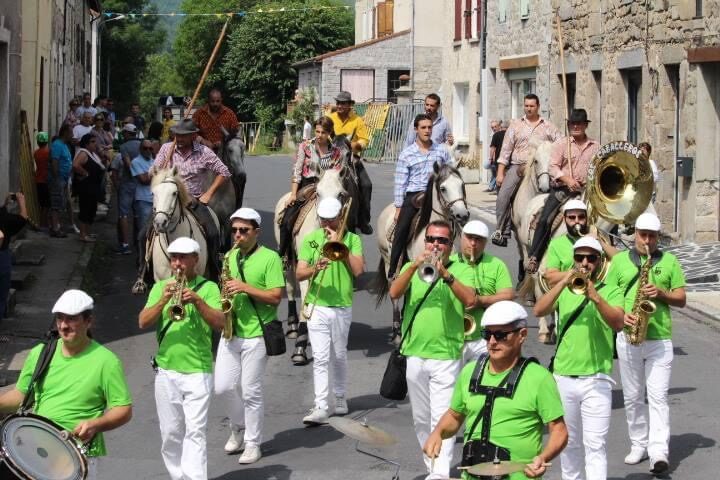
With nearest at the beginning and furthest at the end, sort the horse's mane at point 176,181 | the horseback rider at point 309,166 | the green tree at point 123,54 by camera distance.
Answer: the horse's mane at point 176,181
the horseback rider at point 309,166
the green tree at point 123,54

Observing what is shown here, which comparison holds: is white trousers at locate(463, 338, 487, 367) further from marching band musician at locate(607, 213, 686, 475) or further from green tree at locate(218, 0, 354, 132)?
green tree at locate(218, 0, 354, 132)

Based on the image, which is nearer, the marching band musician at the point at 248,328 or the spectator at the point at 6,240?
the marching band musician at the point at 248,328

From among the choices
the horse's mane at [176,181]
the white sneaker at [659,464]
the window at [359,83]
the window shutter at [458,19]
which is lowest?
the white sneaker at [659,464]

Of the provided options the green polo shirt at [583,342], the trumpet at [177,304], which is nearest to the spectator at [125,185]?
the trumpet at [177,304]

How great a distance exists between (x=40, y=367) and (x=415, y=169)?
294 inches

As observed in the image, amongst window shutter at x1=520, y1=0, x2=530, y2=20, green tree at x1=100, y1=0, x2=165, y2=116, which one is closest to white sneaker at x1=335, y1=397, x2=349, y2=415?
window shutter at x1=520, y1=0, x2=530, y2=20

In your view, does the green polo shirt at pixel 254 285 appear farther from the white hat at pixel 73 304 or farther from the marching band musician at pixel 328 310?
the white hat at pixel 73 304

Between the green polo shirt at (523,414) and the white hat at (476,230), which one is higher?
the white hat at (476,230)

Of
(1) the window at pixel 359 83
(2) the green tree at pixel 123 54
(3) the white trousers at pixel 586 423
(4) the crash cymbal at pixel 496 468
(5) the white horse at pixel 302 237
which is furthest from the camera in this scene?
(2) the green tree at pixel 123 54

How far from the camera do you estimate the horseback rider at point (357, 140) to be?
17.3 metres

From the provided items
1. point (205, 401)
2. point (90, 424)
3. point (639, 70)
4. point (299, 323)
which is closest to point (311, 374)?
point (299, 323)

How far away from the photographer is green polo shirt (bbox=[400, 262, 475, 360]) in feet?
32.7

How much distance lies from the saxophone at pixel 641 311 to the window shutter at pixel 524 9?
79.1 feet

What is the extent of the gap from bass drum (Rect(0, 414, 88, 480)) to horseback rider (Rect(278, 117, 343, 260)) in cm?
830
